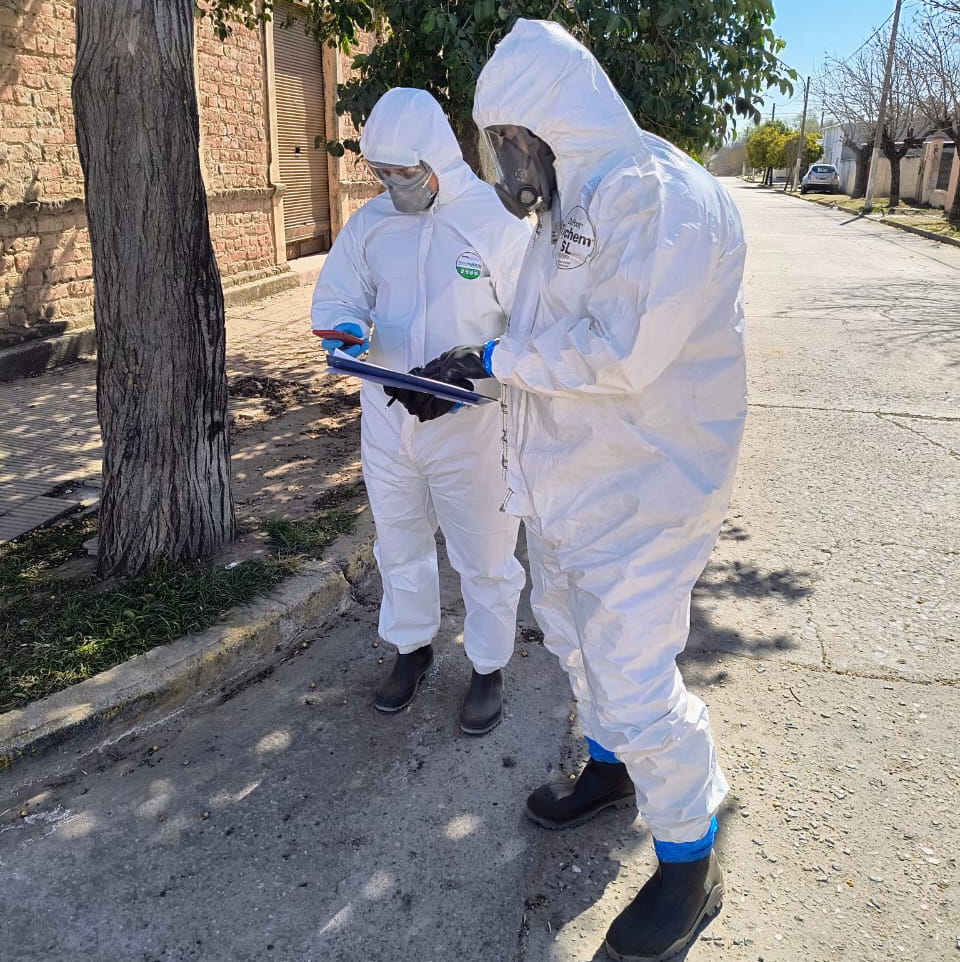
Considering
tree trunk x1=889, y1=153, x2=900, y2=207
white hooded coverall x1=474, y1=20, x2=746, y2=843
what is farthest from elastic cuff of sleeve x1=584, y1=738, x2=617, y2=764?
tree trunk x1=889, y1=153, x2=900, y2=207

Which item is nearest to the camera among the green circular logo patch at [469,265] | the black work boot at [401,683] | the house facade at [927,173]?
the green circular logo patch at [469,265]

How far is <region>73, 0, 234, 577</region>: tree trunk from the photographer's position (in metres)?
3.36

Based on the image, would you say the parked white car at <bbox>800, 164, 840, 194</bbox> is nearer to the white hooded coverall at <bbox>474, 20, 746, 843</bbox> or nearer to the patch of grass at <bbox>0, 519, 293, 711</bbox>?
the patch of grass at <bbox>0, 519, 293, 711</bbox>

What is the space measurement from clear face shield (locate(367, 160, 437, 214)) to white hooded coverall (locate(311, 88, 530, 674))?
0.03m

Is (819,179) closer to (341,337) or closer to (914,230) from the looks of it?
(914,230)

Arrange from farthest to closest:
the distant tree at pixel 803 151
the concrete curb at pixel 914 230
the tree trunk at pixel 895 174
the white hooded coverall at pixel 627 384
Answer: the distant tree at pixel 803 151 → the tree trunk at pixel 895 174 → the concrete curb at pixel 914 230 → the white hooded coverall at pixel 627 384

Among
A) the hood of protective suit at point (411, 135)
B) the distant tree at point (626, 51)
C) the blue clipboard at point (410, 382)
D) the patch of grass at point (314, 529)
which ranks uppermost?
the distant tree at point (626, 51)

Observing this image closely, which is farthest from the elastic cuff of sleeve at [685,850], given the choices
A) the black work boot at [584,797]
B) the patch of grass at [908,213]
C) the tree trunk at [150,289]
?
the patch of grass at [908,213]

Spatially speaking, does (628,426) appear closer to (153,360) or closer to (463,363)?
(463,363)

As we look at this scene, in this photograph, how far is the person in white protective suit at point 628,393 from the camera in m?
1.96

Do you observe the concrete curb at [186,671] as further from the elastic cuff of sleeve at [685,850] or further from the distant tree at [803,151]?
the distant tree at [803,151]

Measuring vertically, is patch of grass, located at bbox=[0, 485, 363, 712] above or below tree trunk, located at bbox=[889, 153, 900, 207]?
below

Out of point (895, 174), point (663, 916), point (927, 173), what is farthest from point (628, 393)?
point (927, 173)

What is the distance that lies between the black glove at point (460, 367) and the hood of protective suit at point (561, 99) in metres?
0.56
